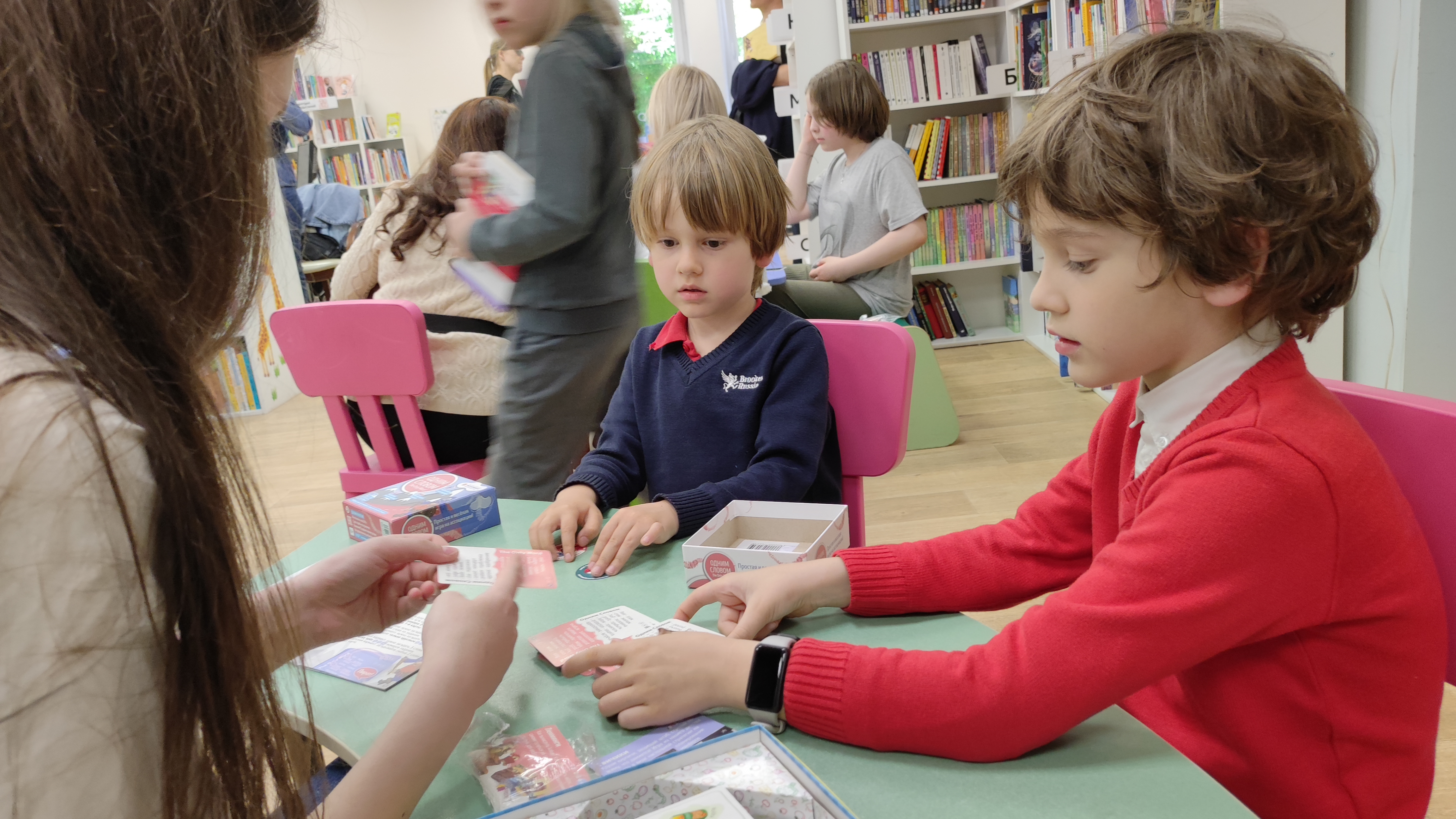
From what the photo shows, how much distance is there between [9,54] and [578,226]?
1.04 meters

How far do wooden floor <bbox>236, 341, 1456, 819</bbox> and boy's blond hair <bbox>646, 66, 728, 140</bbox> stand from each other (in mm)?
1337

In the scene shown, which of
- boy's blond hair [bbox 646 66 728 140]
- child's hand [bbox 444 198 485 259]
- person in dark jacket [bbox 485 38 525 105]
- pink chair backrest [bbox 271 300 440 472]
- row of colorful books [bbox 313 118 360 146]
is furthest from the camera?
row of colorful books [bbox 313 118 360 146]

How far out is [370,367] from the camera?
78.8 inches

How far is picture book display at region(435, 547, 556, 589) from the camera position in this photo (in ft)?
3.22

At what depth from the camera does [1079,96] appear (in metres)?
0.83

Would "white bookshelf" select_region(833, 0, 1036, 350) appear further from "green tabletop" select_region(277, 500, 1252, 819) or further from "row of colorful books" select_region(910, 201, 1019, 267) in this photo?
"green tabletop" select_region(277, 500, 1252, 819)

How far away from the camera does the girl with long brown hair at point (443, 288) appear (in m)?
2.13

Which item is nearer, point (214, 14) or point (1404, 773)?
point (214, 14)

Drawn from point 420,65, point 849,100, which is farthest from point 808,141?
point 420,65

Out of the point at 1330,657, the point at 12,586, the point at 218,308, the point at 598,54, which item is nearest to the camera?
the point at 12,586

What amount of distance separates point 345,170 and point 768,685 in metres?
7.68

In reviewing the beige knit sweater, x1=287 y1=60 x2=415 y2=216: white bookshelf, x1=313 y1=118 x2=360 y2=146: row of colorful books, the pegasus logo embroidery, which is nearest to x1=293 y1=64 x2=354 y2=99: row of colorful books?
x1=287 y1=60 x2=415 y2=216: white bookshelf

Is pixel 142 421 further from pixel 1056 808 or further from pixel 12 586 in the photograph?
pixel 1056 808

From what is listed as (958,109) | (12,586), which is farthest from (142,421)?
(958,109)
